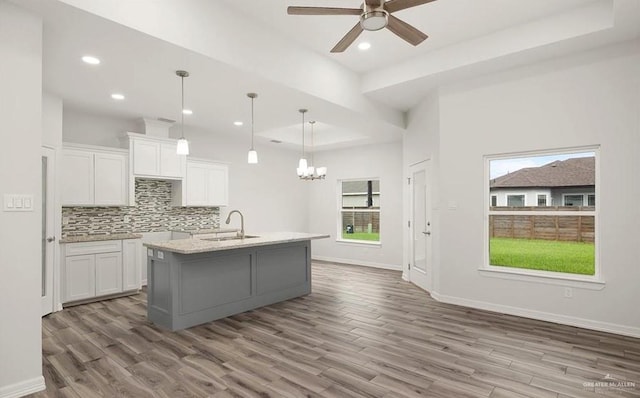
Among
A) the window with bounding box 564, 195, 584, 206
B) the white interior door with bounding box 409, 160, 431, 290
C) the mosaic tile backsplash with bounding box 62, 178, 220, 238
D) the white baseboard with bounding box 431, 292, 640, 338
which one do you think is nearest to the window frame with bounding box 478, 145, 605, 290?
the window with bounding box 564, 195, 584, 206

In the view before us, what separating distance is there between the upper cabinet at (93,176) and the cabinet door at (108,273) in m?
0.80

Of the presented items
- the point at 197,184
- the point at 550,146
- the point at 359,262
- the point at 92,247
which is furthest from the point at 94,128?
the point at 550,146

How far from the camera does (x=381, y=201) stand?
7734 millimetres

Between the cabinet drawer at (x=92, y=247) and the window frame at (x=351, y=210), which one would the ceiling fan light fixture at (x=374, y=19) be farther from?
the window frame at (x=351, y=210)

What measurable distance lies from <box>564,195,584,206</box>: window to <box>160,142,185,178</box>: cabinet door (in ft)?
18.6

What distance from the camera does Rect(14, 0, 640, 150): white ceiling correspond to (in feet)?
9.94

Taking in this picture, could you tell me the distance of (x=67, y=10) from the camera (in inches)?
100.0

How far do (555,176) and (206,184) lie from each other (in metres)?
5.48

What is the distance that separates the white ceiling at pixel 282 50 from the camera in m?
3.03

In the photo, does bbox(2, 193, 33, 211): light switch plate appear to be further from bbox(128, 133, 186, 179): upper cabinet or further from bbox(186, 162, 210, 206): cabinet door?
bbox(186, 162, 210, 206): cabinet door

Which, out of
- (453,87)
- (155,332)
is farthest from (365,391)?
(453,87)

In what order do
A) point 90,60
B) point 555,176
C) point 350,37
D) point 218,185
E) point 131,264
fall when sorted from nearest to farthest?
point 350,37, point 90,60, point 555,176, point 131,264, point 218,185

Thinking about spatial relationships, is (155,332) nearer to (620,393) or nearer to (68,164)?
(68,164)

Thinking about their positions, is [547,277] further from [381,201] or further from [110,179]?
[110,179]
